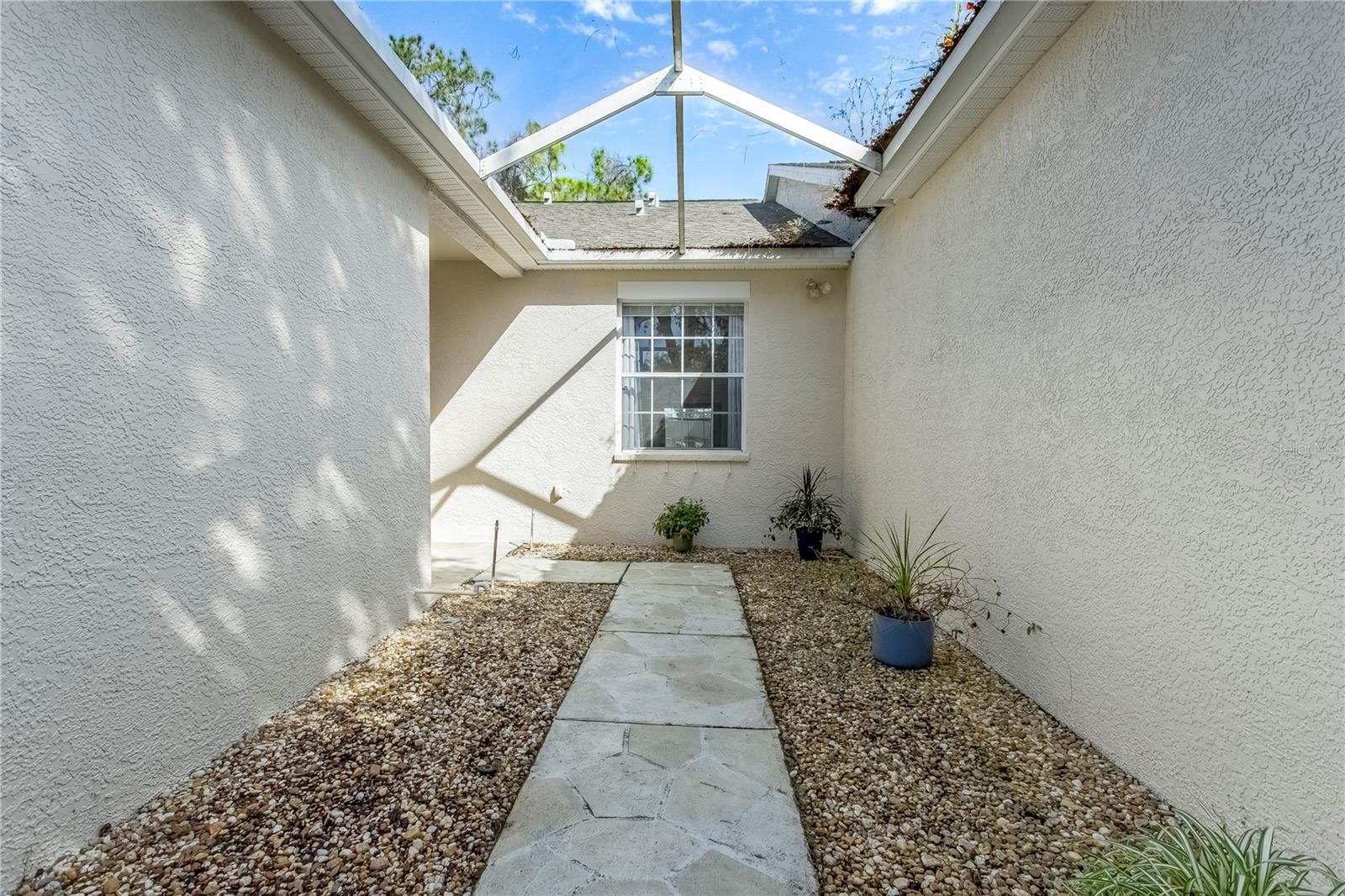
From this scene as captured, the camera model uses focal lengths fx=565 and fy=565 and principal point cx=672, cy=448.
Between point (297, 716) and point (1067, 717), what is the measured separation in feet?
11.9

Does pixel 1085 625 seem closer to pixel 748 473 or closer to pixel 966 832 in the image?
pixel 966 832

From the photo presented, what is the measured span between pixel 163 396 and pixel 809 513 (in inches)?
210

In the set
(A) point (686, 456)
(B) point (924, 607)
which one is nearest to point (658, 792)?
(B) point (924, 607)

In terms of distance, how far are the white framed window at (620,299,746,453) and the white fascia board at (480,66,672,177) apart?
8.32ft

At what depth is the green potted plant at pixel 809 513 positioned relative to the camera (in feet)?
19.9

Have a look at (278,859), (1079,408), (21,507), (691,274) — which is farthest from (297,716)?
(691,274)

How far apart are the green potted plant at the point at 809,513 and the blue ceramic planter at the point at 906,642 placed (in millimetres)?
2717

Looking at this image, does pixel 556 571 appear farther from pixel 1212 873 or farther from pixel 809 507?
pixel 1212 873

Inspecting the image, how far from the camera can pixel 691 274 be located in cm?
654

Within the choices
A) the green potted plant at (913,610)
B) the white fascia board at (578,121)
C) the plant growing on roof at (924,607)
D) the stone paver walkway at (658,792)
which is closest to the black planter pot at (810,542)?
the plant growing on roof at (924,607)

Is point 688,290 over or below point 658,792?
over

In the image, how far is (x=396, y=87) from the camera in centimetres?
312

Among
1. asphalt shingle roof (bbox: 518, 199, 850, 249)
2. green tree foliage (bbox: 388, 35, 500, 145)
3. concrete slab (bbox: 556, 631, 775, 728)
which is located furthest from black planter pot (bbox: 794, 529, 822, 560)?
green tree foliage (bbox: 388, 35, 500, 145)

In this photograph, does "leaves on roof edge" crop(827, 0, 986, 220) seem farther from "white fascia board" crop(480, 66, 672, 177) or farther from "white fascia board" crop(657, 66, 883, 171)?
"white fascia board" crop(480, 66, 672, 177)
